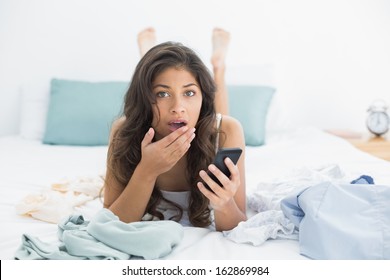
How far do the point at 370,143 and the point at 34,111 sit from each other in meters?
1.77

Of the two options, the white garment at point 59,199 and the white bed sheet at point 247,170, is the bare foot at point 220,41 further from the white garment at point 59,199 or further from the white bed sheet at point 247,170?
the white garment at point 59,199

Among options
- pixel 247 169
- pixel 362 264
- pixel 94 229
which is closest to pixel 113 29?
pixel 247 169

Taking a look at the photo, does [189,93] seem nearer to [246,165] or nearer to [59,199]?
[59,199]

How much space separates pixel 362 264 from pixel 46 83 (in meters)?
2.13

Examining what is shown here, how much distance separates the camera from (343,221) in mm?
997

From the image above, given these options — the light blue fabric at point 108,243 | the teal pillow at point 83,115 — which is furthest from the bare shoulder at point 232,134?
the teal pillow at point 83,115

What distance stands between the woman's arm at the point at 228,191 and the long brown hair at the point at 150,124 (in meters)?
0.06

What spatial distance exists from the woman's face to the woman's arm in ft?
0.63

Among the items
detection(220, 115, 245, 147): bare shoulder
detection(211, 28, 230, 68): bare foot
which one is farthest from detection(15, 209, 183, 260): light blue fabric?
detection(211, 28, 230, 68): bare foot

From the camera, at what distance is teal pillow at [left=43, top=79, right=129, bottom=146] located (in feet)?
7.62

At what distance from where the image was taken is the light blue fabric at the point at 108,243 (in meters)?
0.95

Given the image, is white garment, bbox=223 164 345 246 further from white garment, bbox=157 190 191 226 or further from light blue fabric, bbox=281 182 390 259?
white garment, bbox=157 190 191 226

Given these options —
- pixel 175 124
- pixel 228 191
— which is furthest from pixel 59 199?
pixel 228 191

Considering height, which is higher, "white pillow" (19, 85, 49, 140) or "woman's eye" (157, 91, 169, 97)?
"woman's eye" (157, 91, 169, 97)
